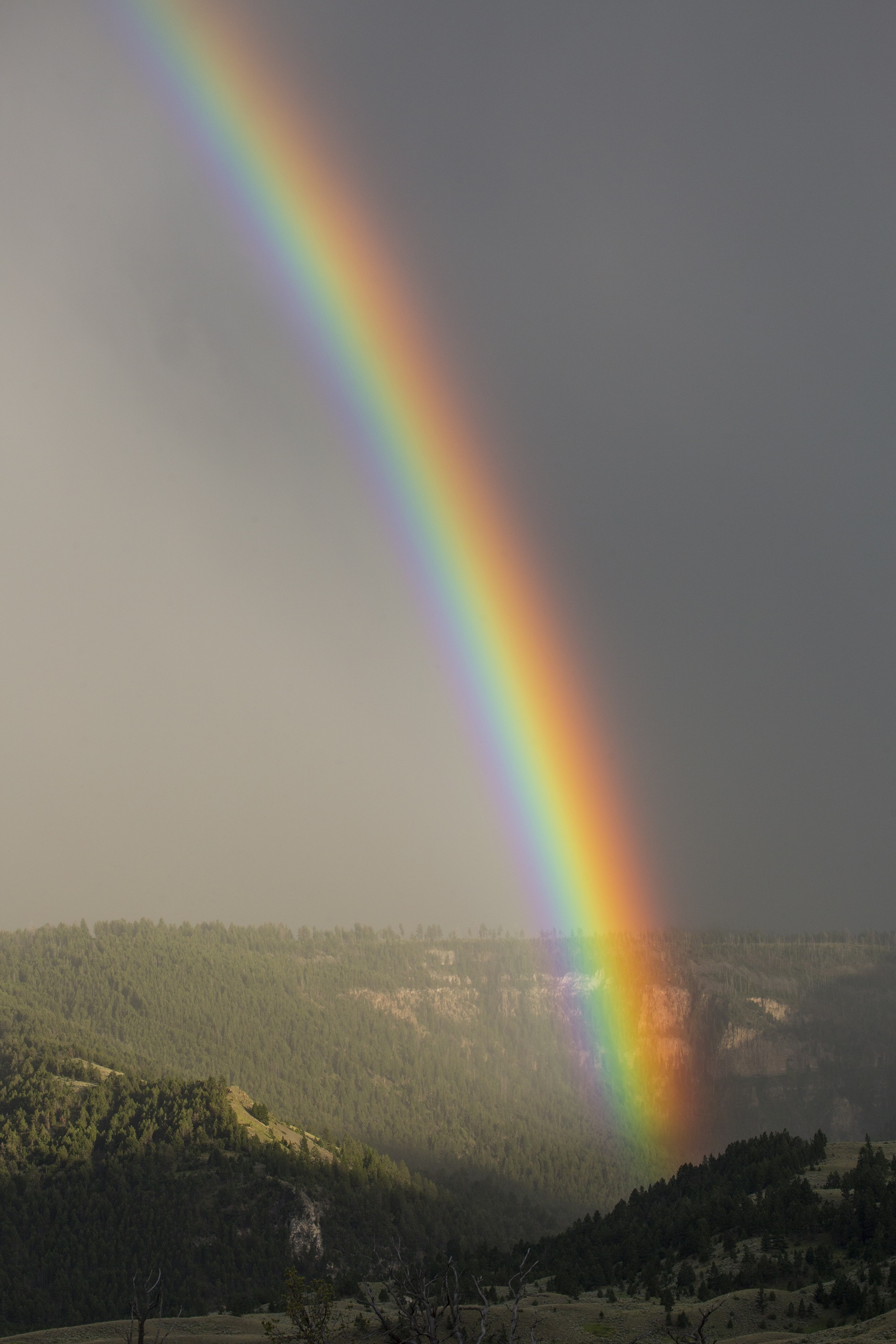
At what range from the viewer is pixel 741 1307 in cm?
6906

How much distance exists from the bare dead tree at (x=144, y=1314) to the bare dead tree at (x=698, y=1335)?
25567 millimetres

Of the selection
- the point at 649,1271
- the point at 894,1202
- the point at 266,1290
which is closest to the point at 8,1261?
the point at 266,1290

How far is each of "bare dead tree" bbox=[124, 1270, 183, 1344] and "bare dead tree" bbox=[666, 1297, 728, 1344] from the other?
2557 centimetres

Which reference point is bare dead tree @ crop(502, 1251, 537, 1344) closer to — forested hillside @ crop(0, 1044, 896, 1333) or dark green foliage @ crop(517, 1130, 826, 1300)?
dark green foliage @ crop(517, 1130, 826, 1300)

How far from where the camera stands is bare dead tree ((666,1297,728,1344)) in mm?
39156

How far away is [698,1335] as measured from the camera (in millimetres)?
38031

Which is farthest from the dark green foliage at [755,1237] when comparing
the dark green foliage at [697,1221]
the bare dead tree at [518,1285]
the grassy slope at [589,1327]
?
the bare dead tree at [518,1285]

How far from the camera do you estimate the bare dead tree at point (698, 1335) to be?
39156 mm


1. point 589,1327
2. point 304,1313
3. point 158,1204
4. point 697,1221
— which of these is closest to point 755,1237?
point 697,1221

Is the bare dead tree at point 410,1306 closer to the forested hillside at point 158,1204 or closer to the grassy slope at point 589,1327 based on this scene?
the grassy slope at point 589,1327

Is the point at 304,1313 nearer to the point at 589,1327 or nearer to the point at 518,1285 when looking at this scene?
the point at 589,1327

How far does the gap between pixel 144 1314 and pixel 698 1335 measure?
28.2 meters

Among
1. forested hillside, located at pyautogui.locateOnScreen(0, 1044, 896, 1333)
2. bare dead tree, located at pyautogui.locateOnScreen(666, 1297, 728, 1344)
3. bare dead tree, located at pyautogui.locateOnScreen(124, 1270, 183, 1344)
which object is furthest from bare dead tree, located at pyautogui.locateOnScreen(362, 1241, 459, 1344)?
forested hillside, located at pyautogui.locateOnScreen(0, 1044, 896, 1333)

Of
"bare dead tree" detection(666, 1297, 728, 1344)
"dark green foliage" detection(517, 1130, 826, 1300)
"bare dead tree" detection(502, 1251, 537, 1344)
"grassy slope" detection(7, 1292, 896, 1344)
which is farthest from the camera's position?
"dark green foliage" detection(517, 1130, 826, 1300)
